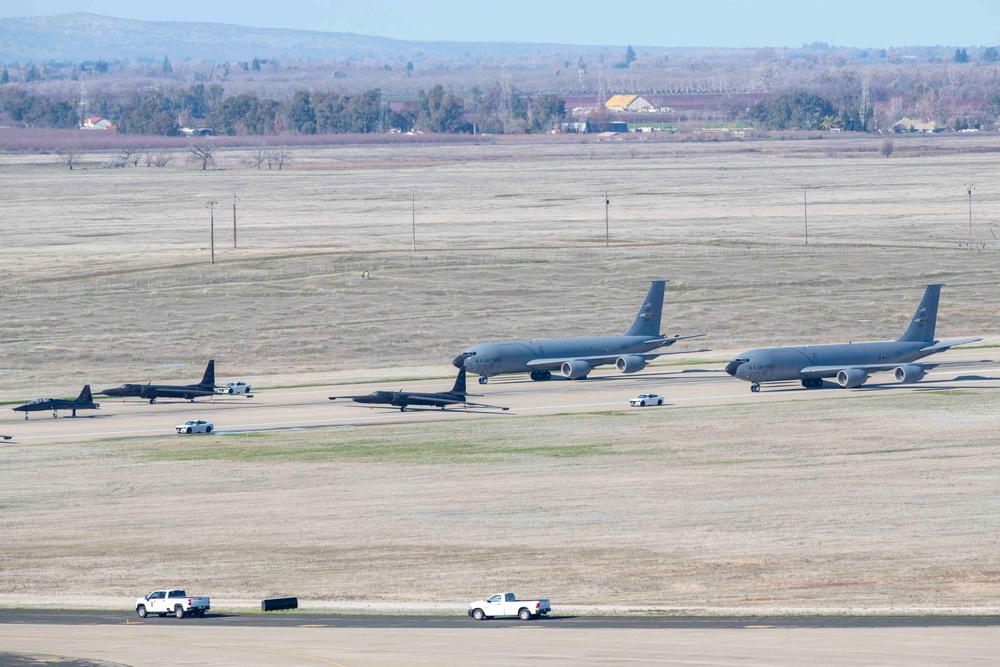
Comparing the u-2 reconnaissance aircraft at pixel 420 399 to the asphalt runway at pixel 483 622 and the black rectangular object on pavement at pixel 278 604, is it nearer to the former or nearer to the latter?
the black rectangular object on pavement at pixel 278 604

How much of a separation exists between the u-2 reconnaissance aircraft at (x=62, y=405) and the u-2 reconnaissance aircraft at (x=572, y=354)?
2424 centimetres

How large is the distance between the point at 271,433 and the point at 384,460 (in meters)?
9.79

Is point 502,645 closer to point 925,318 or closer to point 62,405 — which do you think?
point 62,405

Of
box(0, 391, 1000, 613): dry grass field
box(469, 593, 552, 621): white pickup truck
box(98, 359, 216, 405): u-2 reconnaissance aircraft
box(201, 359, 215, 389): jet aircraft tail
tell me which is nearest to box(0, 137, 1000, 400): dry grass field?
box(98, 359, 216, 405): u-2 reconnaissance aircraft

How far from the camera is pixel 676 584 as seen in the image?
56.3m

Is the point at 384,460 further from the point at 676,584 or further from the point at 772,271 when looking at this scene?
the point at 772,271

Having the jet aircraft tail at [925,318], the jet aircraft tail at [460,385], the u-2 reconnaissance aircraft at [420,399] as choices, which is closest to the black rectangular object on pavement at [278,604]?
the u-2 reconnaissance aircraft at [420,399]

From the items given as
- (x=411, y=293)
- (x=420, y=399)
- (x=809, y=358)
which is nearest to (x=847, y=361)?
(x=809, y=358)

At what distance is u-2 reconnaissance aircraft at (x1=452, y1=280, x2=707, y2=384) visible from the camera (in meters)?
106

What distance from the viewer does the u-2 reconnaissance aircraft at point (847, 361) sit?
334 feet

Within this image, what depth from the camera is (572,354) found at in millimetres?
108000

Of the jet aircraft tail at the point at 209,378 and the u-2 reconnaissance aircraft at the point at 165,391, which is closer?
the u-2 reconnaissance aircraft at the point at 165,391

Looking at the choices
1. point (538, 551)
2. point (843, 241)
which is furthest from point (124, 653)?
point (843, 241)

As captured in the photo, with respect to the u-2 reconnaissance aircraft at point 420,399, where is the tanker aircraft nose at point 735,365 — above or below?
above
